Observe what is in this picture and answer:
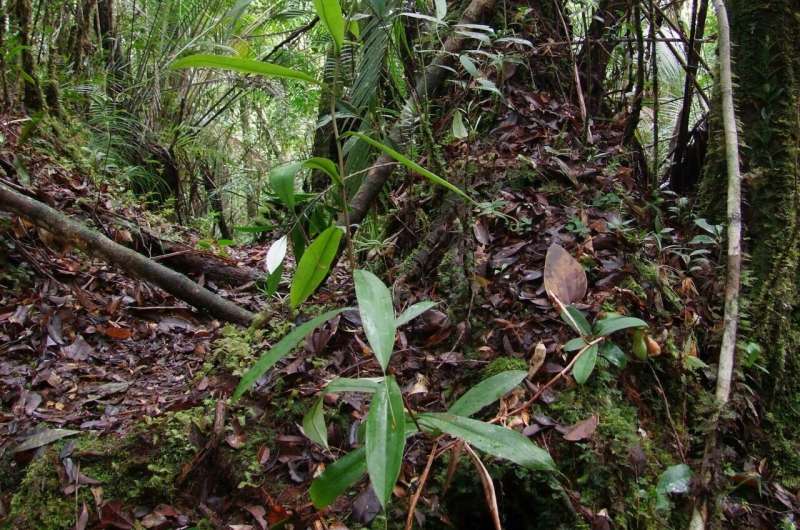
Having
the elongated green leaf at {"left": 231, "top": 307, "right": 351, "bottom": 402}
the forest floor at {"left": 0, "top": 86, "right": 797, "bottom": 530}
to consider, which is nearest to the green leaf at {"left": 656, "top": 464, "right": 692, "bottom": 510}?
the forest floor at {"left": 0, "top": 86, "right": 797, "bottom": 530}

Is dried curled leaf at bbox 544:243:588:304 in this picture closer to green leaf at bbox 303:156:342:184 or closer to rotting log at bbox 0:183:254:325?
green leaf at bbox 303:156:342:184

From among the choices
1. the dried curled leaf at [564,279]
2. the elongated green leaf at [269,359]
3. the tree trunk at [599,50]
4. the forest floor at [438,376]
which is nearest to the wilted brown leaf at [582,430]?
the forest floor at [438,376]

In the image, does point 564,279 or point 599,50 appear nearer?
point 564,279

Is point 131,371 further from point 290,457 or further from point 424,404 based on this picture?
point 424,404

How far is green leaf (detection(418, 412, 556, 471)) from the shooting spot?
870 mm

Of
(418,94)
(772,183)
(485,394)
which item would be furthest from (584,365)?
(418,94)

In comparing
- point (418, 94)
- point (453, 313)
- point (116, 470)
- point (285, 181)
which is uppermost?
point (418, 94)

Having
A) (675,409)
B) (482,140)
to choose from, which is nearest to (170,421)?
(675,409)

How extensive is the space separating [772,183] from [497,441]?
140 centimetres

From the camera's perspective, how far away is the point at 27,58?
3.38 meters

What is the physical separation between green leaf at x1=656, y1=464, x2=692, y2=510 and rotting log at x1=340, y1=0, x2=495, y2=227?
108cm

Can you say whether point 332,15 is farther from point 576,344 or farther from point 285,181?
point 576,344

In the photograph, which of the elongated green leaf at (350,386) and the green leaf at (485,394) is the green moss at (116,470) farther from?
the green leaf at (485,394)

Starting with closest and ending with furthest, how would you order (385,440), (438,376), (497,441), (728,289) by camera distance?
1. (385,440)
2. (497,441)
3. (728,289)
4. (438,376)
